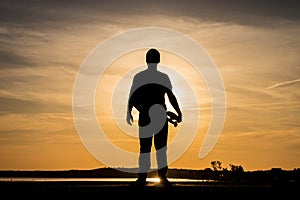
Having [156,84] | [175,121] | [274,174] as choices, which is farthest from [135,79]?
[274,174]

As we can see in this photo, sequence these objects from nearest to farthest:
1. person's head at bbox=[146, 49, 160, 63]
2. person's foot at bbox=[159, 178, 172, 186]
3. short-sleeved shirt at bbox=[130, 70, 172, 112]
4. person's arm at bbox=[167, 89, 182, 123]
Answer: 1. person's foot at bbox=[159, 178, 172, 186]
2. person's head at bbox=[146, 49, 160, 63]
3. short-sleeved shirt at bbox=[130, 70, 172, 112]
4. person's arm at bbox=[167, 89, 182, 123]

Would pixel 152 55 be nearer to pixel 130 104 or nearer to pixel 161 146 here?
pixel 130 104

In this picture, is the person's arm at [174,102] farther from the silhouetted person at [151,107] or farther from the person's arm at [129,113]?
the person's arm at [129,113]

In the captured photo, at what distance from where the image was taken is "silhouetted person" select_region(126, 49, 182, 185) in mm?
17766

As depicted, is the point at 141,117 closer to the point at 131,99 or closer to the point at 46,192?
the point at 131,99

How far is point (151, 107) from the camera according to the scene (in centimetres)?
1806

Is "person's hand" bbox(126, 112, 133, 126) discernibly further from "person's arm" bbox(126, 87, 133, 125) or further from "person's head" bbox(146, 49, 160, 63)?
"person's head" bbox(146, 49, 160, 63)

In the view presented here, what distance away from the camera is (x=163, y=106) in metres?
18.2

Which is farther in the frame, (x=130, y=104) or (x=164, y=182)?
(x=130, y=104)

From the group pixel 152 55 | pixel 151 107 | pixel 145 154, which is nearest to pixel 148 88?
pixel 151 107

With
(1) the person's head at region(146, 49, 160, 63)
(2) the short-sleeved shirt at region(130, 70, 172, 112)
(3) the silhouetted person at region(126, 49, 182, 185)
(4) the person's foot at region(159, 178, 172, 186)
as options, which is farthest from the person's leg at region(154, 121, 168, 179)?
(1) the person's head at region(146, 49, 160, 63)

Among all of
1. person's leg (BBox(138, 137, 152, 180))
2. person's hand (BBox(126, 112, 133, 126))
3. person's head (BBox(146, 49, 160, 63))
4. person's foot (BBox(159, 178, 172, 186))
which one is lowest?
person's foot (BBox(159, 178, 172, 186))

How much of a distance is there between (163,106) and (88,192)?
6.52 m

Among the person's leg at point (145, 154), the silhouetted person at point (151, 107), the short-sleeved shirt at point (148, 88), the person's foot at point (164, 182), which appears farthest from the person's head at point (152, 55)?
the person's foot at point (164, 182)
